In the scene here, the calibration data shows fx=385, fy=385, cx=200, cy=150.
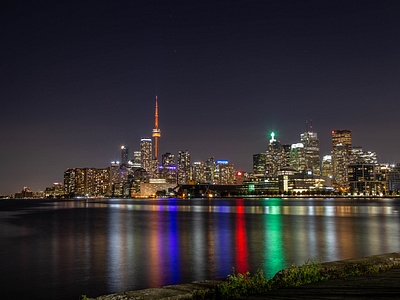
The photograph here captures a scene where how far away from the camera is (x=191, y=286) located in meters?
10.5

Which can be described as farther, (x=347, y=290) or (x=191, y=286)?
(x=191, y=286)

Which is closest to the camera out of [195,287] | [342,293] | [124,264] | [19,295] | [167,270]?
A: [342,293]

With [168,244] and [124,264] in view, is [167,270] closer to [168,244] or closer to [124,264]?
[124,264]

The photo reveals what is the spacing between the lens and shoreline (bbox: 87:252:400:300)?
30.1 ft

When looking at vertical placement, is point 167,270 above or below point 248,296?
below

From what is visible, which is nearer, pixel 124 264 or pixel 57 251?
pixel 124 264

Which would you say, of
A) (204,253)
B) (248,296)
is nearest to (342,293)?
(248,296)

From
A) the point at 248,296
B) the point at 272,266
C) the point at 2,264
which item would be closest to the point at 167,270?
A: the point at 272,266

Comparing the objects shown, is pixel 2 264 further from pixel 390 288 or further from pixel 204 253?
pixel 390 288

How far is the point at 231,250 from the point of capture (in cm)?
3012

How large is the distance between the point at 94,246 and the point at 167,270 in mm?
14022

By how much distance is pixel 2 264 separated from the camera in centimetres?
2545

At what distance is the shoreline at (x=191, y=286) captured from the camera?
9173 mm

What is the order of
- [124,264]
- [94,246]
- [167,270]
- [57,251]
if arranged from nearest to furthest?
[167,270] → [124,264] → [57,251] → [94,246]
